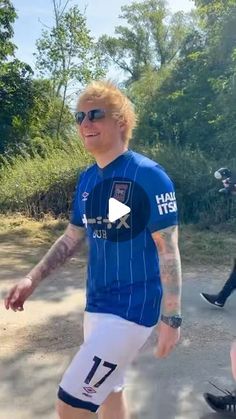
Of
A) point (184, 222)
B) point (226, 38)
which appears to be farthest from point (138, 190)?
point (226, 38)

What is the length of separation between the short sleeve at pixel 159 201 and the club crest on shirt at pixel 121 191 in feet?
0.26

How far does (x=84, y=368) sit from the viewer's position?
7.02 feet

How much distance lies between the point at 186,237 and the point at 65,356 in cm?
517

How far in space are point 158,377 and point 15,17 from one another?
2222cm

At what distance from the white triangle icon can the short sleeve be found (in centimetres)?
11

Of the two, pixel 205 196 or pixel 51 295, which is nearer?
pixel 51 295

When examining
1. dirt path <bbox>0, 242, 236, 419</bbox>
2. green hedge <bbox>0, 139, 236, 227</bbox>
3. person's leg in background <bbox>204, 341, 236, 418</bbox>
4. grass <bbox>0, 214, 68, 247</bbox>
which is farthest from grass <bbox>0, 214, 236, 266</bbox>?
person's leg in background <bbox>204, 341, 236, 418</bbox>

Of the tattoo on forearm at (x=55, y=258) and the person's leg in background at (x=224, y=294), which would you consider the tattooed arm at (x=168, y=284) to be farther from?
the person's leg in background at (x=224, y=294)

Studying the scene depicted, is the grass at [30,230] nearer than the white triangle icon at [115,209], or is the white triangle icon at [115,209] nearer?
the white triangle icon at [115,209]

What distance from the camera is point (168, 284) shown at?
2.21m

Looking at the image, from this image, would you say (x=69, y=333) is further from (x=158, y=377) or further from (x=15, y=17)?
(x=15, y=17)

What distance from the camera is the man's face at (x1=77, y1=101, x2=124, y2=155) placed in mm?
2340

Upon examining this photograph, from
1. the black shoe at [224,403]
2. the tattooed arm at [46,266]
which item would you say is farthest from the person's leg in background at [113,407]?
the black shoe at [224,403]
